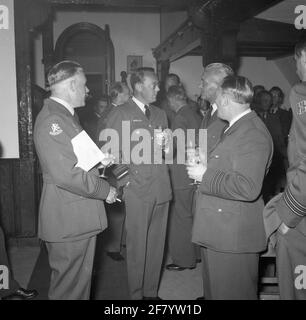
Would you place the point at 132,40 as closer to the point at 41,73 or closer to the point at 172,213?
the point at 41,73

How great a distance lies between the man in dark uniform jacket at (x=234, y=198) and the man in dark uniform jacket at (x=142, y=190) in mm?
688

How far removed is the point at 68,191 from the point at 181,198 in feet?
5.55

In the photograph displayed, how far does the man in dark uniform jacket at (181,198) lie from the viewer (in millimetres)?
3400

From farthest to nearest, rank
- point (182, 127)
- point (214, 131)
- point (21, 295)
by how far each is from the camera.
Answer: point (182, 127) < point (21, 295) < point (214, 131)

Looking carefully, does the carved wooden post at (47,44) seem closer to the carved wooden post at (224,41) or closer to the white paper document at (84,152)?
the carved wooden post at (224,41)

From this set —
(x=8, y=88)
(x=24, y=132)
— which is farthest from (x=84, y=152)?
(x=8, y=88)

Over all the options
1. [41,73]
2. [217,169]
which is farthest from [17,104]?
[41,73]

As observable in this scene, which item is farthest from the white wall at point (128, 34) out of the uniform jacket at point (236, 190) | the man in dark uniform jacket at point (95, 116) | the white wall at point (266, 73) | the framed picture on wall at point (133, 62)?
the uniform jacket at point (236, 190)

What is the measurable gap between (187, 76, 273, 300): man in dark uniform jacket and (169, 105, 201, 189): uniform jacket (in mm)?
1439

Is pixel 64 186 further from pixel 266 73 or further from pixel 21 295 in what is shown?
pixel 266 73

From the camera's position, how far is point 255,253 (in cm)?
189

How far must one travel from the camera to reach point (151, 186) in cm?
258

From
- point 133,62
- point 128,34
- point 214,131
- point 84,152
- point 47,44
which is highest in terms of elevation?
point 128,34

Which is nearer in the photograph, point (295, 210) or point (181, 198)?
point (295, 210)
